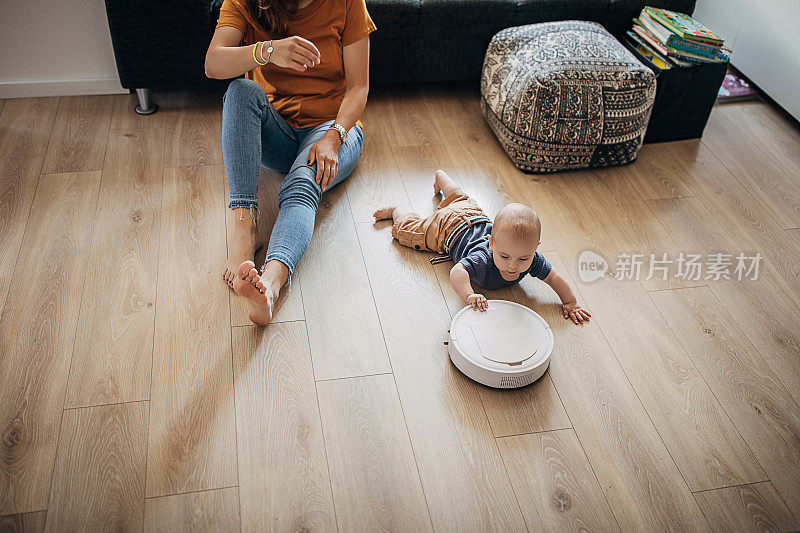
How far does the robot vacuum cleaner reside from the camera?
4.93ft

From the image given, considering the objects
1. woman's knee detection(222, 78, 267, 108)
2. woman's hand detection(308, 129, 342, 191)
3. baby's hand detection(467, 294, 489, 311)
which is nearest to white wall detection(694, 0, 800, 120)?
baby's hand detection(467, 294, 489, 311)

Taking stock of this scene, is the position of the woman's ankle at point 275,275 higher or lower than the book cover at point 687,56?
lower

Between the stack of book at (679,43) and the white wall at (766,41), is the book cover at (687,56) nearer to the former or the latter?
the stack of book at (679,43)

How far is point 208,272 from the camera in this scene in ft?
5.85

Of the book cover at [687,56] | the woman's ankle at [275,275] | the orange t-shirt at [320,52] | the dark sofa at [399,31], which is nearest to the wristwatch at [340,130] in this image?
the orange t-shirt at [320,52]

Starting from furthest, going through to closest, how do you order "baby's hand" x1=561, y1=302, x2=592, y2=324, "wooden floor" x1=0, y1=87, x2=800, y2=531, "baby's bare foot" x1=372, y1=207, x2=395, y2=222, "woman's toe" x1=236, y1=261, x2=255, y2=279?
1. "baby's bare foot" x1=372, y1=207, x2=395, y2=222
2. "baby's hand" x1=561, y1=302, x2=592, y2=324
3. "woman's toe" x1=236, y1=261, x2=255, y2=279
4. "wooden floor" x1=0, y1=87, x2=800, y2=531

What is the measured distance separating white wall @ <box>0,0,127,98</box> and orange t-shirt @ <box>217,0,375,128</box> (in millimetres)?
754

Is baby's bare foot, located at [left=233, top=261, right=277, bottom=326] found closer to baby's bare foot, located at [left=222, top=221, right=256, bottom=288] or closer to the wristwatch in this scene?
baby's bare foot, located at [left=222, top=221, right=256, bottom=288]

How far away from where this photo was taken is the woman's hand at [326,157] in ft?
6.12

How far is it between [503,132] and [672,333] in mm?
935

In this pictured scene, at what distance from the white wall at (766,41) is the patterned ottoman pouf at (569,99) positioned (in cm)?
80

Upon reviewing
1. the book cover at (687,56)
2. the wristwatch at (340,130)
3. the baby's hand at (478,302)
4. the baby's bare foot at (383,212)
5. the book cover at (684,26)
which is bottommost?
the baby's bare foot at (383,212)

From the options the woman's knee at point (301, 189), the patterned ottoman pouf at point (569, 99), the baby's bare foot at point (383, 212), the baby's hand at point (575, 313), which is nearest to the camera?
the baby's hand at point (575, 313)

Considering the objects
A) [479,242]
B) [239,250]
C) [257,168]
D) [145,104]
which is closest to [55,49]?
[145,104]
